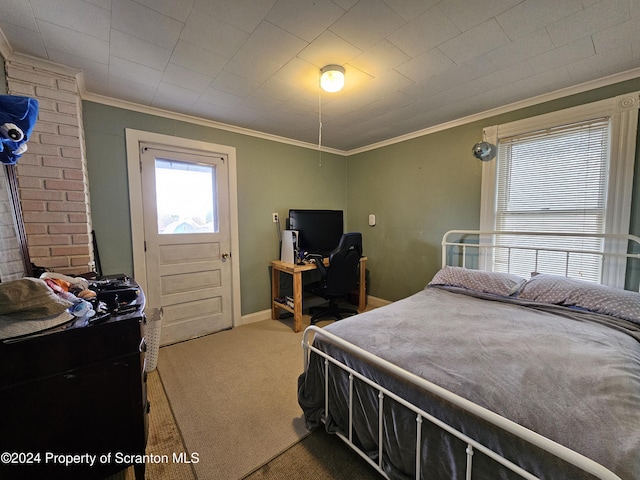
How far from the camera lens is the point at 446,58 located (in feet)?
5.59

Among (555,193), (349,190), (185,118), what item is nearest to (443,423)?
(555,193)

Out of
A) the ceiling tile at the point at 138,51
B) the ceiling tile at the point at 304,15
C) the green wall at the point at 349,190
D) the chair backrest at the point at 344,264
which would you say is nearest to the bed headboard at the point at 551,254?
the green wall at the point at 349,190

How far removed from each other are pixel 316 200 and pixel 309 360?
8.52 ft

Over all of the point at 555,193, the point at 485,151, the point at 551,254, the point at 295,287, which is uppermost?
the point at 485,151

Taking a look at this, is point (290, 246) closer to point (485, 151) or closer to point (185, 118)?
point (185, 118)

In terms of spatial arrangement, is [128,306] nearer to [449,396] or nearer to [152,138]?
[449,396]

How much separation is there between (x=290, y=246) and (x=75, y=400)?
2270 mm

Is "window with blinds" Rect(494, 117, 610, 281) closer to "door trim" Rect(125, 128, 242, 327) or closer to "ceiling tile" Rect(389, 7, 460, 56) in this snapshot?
"ceiling tile" Rect(389, 7, 460, 56)

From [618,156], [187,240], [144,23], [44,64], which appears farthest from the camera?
[187,240]

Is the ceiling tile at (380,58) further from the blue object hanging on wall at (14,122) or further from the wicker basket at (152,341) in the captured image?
the wicker basket at (152,341)

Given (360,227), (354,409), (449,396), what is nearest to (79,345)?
(354,409)

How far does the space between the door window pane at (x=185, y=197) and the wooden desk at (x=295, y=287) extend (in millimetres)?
906

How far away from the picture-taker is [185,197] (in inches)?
109

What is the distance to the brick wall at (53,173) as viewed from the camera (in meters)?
1.75
